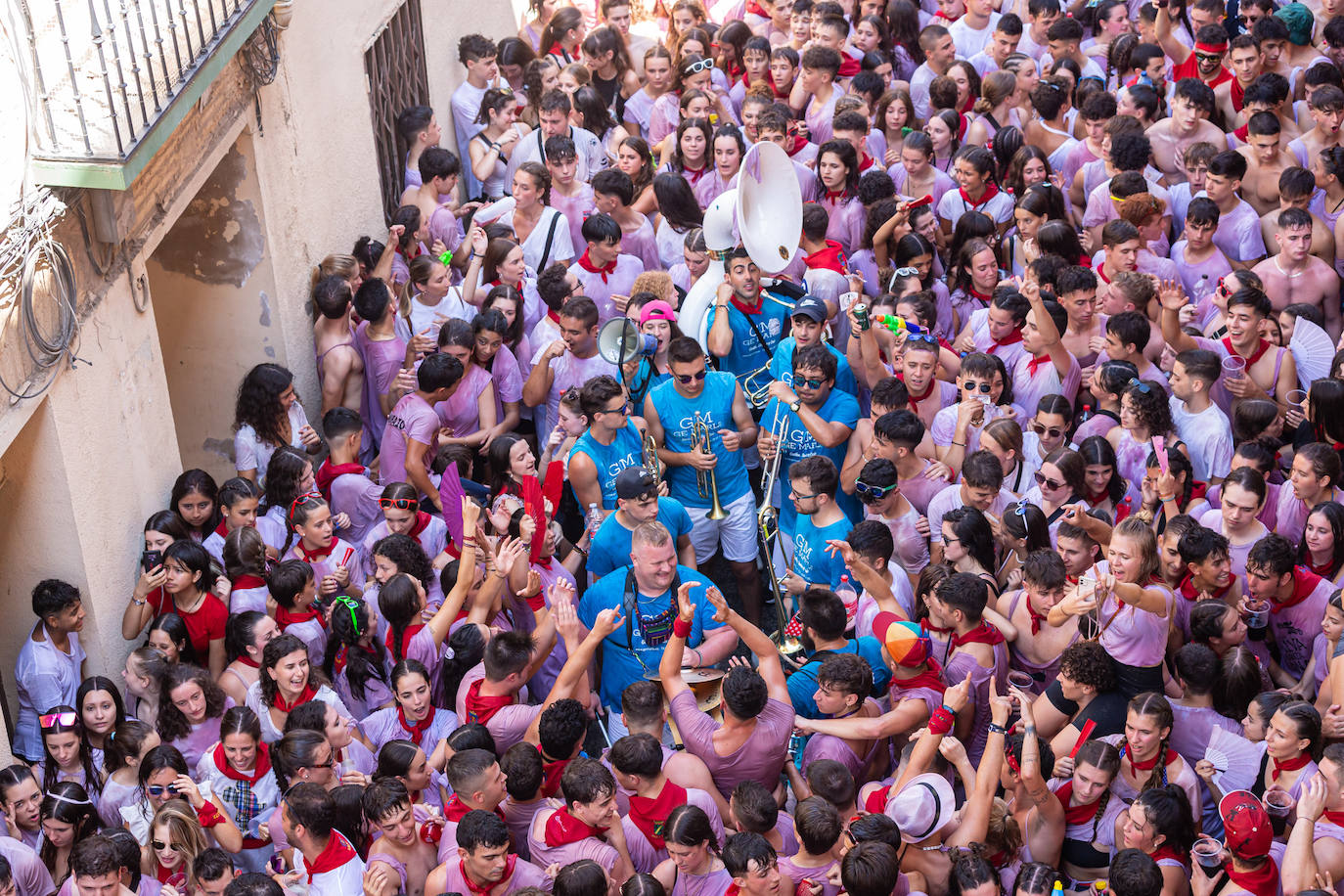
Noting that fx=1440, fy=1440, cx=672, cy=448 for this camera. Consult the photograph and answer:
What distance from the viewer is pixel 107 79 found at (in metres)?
6.48

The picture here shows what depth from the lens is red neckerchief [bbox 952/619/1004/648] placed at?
6115 millimetres

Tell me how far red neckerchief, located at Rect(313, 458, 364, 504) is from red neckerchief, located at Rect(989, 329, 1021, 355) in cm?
350

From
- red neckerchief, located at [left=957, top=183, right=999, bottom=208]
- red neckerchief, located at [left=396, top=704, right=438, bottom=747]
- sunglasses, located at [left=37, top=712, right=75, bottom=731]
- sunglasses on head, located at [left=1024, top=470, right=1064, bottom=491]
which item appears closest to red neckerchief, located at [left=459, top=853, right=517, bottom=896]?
red neckerchief, located at [left=396, top=704, right=438, bottom=747]

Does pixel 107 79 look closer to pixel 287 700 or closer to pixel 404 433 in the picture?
pixel 404 433

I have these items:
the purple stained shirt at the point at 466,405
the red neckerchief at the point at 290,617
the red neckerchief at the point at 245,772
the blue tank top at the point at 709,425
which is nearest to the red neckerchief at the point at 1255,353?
the blue tank top at the point at 709,425

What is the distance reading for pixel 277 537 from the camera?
718 cm

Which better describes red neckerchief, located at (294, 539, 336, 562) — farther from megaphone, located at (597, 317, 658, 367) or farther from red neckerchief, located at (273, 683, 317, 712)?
megaphone, located at (597, 317, 658, 367)

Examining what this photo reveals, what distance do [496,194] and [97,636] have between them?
501 cm

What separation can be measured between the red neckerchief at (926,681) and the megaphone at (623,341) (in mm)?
2550

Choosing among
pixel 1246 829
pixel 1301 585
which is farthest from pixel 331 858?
pixel 1301 585

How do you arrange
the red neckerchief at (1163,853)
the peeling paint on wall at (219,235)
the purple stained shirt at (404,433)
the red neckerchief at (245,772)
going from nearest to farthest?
the red neckerchief at (1163,853) < the red neckerchief at (245,772) < the purple stained shirt at (404,433) < the peeling paint on wall at (219,235)

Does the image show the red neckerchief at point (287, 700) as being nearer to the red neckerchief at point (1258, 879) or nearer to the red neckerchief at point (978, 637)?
the red neckerchief at point (978, 637)

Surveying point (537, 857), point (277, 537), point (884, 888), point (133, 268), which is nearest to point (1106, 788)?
point (884, 888)

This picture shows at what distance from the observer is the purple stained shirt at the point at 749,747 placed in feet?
18.7
